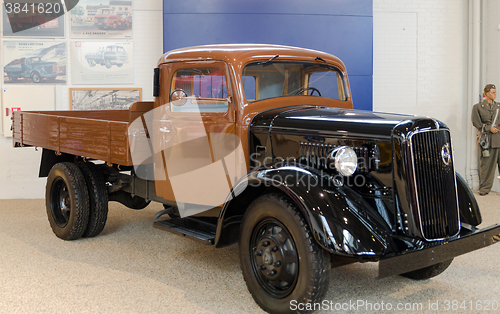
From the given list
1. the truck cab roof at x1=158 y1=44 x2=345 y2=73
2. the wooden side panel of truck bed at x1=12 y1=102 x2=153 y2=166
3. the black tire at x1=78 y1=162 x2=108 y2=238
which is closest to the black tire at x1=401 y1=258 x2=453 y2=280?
the truck cab roof at x1=158 y1=44 x2=345 y2=73

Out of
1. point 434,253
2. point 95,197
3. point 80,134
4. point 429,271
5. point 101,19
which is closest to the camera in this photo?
point 434,253

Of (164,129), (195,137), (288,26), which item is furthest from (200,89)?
(288,26)

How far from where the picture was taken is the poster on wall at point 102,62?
6633 mm

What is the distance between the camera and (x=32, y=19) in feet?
21.4

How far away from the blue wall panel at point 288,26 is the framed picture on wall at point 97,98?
41.2 inches

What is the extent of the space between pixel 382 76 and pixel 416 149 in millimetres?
5133

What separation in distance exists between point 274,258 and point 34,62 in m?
5.53

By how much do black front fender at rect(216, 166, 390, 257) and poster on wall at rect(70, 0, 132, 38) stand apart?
4.93 meters

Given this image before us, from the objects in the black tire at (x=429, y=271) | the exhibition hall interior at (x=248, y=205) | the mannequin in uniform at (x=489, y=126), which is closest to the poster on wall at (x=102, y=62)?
the exhibition hall interior at (x=248, y=205)

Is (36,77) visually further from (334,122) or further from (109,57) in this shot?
(334,122)

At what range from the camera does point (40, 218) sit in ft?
17.4

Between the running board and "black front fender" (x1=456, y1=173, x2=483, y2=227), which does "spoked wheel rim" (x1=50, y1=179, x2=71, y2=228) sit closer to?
the running board

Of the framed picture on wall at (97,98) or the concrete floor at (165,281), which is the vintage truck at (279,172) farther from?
the framed picture on wall at (97,98)

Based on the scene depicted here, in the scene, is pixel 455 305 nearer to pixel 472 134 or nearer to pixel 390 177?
pixel 390 177
